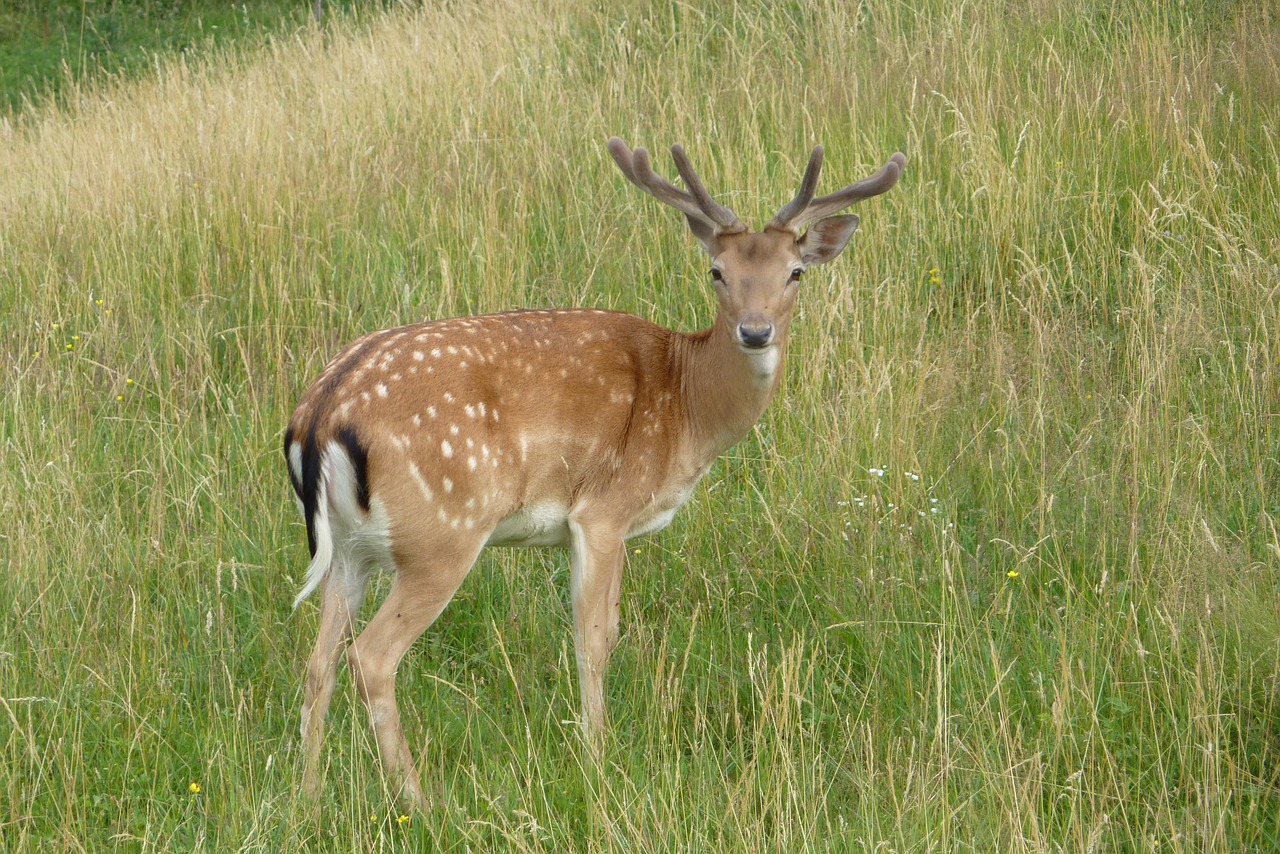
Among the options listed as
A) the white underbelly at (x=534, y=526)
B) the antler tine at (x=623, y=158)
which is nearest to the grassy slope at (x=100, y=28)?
the antler tine at (x=623, y=158)

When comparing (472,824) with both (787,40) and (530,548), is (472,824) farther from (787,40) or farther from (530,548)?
(787,40)

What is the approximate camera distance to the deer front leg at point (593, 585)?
3873 mm

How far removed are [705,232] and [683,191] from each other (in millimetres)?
141

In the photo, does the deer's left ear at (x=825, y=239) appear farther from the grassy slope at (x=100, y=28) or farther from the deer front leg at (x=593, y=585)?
the grassy slope at (x=100, y=28)

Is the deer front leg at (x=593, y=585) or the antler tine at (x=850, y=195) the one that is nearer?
the deer front leg at (x=593, y=585)

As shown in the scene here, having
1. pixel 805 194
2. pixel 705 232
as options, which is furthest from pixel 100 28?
pixel 805 194

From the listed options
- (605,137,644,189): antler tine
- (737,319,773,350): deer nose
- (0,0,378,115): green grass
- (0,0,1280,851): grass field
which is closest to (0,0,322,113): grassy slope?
(0,0,378,115): green grass

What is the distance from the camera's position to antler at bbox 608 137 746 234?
4.13 m

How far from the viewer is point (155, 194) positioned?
21.1 ft

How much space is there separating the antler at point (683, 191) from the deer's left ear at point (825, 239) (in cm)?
22

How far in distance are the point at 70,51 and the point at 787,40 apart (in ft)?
34.3

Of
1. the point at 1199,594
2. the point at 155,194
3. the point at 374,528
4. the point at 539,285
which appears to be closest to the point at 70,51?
the point at 155,194

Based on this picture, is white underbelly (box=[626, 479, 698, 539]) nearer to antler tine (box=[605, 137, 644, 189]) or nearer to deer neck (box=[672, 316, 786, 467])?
deer neck (box=[672, 316, 786, 467])

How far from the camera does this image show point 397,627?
3639mm
